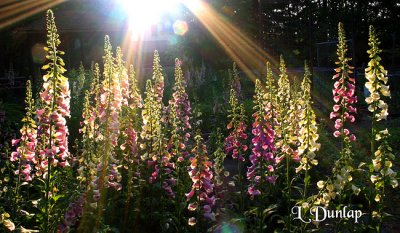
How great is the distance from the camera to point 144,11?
34.8m

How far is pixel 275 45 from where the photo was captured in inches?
1344

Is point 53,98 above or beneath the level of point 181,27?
beneath

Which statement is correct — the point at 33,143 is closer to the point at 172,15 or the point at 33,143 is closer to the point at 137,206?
the point at 137,206

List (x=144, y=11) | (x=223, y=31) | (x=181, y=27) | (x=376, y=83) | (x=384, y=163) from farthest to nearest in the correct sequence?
(x=144, y=11), (x=181, y=27), (x=223, y=31), (x=376, y=83), (x=384, y=163)

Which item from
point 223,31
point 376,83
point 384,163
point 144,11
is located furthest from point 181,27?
point 384,163

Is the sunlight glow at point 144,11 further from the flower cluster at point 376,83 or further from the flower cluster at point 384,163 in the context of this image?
the flower cluster at point 384,163

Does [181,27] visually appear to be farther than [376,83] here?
Yes

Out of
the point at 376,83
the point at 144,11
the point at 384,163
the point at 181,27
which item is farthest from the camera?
the point at 144,11

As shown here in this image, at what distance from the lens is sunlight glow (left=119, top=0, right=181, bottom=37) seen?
32375 millimetres

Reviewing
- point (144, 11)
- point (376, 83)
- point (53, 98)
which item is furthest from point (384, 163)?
point (144, 11)

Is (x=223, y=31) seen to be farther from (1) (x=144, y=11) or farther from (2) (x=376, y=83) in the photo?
(2) (x=376, y=83)

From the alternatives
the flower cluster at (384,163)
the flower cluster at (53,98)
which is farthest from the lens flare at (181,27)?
the flower cluster at (384,163)

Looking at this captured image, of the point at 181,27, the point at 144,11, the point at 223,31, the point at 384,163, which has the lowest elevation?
the point at 384,163

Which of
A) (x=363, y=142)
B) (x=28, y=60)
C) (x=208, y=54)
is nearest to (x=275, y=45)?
(x=208, y=54)
